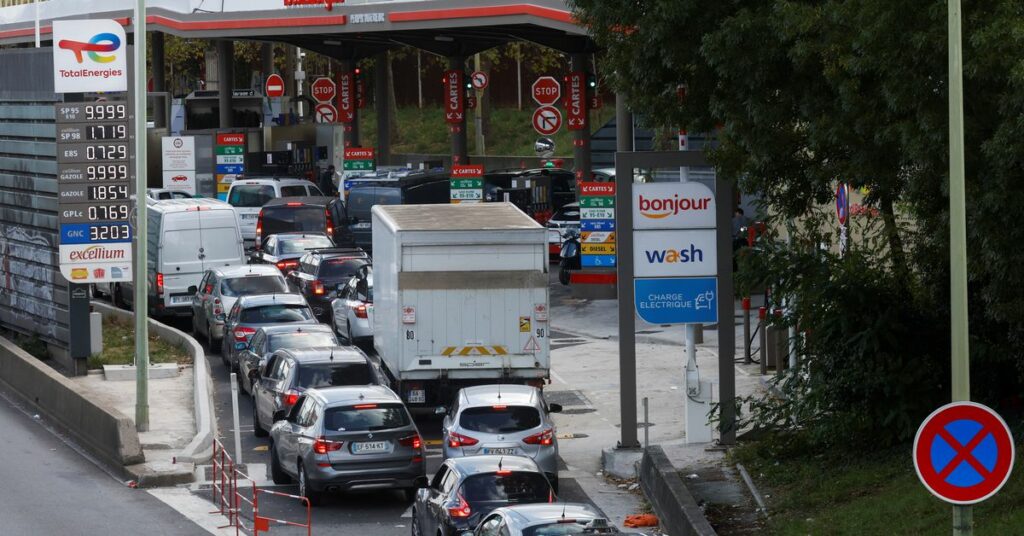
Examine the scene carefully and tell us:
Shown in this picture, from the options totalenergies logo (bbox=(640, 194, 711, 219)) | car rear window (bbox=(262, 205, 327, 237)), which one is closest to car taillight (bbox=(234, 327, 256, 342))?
totalenergies logo (bbox=(640, 194, 711, 219))

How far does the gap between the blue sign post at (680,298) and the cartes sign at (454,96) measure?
31621mm

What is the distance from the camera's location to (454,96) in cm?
5150

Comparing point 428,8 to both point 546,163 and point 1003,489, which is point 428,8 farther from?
point 1003,489

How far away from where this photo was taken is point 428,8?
1799 inches

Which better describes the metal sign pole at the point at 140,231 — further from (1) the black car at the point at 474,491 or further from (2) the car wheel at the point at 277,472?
(1) the black car at the point at 474,491

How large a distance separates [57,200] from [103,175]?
107cm

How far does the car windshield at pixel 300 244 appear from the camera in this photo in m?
36.6

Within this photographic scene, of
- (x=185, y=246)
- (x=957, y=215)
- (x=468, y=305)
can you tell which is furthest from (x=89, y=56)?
(x=957, y=215)

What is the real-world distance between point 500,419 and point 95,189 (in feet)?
33.5

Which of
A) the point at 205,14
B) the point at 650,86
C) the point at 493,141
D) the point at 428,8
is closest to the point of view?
the point at 650,86

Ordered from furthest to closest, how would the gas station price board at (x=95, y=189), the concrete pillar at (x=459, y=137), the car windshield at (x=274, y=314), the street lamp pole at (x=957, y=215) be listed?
1. the concrete pillar at (x=459, y=137)
2. the car windshield at (x=274, y=314)
3. the gas station price board at (x=95, y=189)
4. the street lamp pole at (x=957, y=215)

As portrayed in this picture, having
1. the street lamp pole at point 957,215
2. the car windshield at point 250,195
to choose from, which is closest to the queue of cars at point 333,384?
the street lamp pole at point 957,215

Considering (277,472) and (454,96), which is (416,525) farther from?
(454,96)

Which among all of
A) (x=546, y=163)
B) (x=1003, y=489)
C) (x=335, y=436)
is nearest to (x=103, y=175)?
(x=335, y=436)
